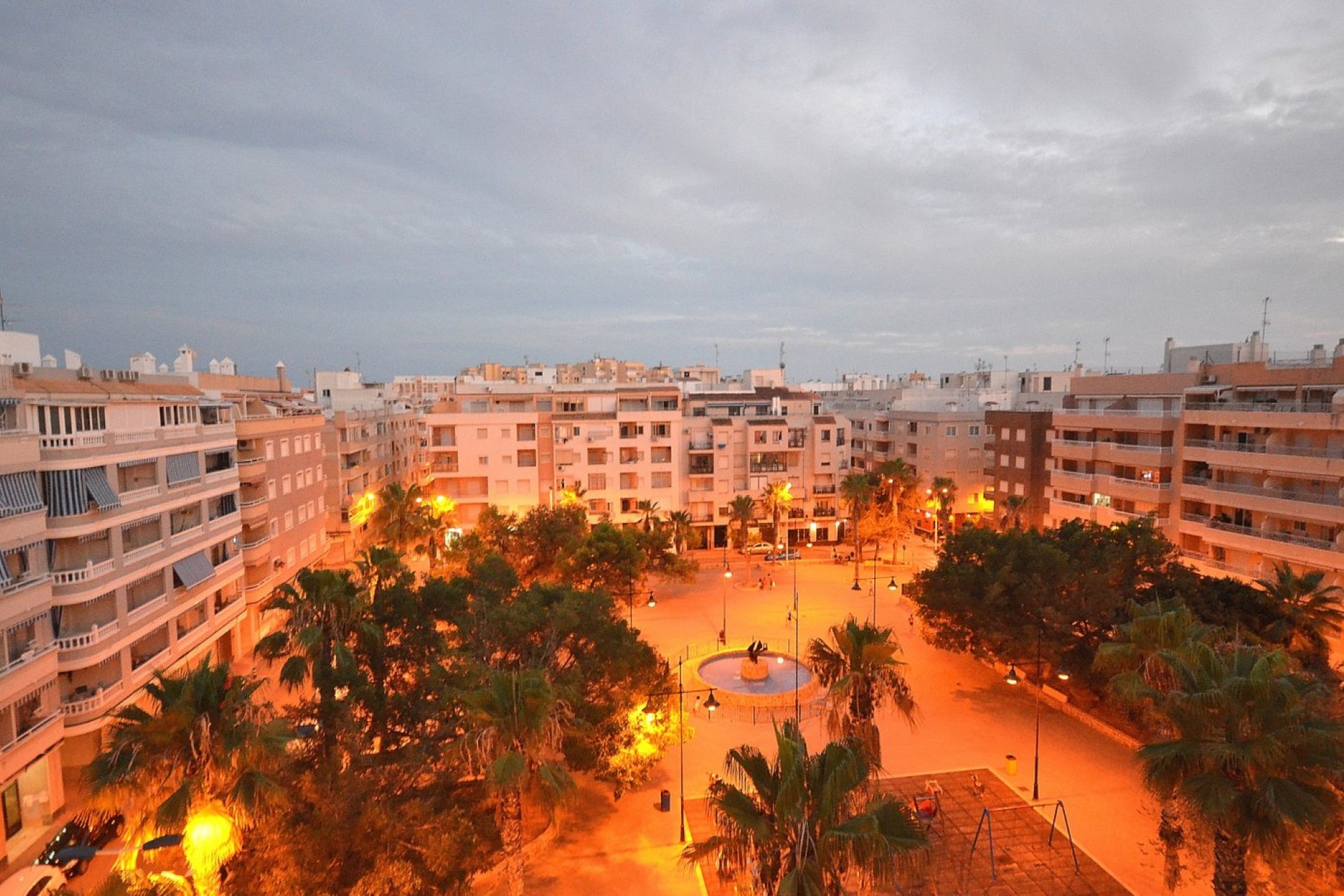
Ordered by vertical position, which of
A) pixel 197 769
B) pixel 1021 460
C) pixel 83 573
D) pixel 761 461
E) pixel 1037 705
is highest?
pixel 83 573

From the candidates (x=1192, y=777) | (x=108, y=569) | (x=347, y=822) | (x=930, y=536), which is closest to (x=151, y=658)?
(x=108, y=569)

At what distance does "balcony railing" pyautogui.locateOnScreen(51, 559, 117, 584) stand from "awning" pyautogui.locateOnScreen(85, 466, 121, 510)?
1974 millimetres

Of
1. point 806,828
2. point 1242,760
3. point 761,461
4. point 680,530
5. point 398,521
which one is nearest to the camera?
point 806,828

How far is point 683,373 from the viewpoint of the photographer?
11131cm

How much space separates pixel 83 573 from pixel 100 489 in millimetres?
3072

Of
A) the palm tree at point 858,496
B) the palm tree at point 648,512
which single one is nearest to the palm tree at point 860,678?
the palm tree at point 648,512

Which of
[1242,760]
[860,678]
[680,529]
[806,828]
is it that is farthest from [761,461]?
[806,828]

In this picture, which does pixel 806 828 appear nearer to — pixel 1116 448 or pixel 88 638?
pixel 88 638

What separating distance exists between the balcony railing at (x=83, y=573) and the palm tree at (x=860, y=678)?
24.2 m

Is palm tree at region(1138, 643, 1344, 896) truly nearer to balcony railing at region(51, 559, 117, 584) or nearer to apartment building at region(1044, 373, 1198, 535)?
balcony railing at region(51, 559, 117, 584)

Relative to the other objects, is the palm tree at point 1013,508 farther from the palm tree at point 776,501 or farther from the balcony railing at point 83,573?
the balcony railing at point 83,573

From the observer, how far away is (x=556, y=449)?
59312mm

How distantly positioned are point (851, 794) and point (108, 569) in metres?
26.3

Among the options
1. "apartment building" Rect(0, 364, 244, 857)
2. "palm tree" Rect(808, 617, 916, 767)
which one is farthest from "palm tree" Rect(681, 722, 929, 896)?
"apartment building" Rect(0, 364, 244, 857)
